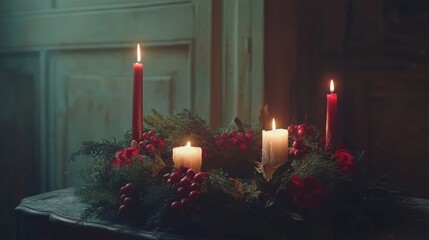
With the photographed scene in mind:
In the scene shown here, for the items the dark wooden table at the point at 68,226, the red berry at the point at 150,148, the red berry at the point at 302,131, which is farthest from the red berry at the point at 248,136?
the dark wooden table at the point at 68,226

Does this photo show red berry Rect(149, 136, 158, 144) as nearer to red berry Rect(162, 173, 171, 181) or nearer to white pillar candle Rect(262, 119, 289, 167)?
red berry Rect(162, 173, 171, 181)

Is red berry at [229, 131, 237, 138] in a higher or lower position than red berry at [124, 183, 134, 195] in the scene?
higher

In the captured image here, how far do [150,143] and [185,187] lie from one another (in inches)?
8.6

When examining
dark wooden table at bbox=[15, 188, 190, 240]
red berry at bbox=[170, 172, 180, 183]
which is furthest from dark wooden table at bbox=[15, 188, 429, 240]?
red berry at bbox=[170, 172, 180, 183]

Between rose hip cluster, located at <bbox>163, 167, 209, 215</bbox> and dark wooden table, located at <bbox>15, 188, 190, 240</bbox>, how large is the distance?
67 mm

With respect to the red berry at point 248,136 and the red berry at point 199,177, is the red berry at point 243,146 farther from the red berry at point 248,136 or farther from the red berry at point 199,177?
the red berry at point 199,177

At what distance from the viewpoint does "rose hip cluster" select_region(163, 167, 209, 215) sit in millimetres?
1088

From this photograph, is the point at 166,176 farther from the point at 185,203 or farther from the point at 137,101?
the point at 137,101

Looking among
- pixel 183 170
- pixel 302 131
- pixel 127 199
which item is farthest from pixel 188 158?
pixel 302 131

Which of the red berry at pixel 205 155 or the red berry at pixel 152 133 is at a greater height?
the red berry at pixel 152 133

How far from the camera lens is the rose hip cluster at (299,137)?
1.23m

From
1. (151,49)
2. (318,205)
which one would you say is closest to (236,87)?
(151,49)

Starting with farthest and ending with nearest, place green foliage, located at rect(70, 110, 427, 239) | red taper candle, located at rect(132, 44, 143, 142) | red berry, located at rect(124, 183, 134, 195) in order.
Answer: red taper candle, located at rect(132, 44, 143, 142), red berry, located at rect(124, 183, 134, 195), green foliage, located at rect(70, 110, 427, 239)

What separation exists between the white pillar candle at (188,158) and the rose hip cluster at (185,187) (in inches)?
1.2
